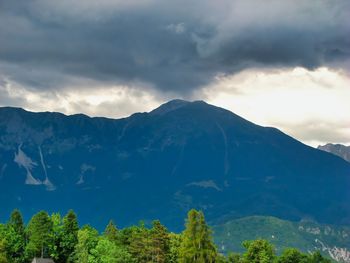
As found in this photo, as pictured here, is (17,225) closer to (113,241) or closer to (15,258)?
(15,258)

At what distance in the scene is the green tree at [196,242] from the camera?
135m

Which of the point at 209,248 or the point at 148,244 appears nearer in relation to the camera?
the point at 209,248

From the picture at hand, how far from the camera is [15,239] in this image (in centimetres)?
17888

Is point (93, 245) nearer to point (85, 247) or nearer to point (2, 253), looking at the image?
point (85, 247)

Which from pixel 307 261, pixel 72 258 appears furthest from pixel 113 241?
pixel 307 261

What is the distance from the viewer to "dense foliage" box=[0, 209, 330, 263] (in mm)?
158250

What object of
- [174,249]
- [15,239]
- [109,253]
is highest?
[15,239]

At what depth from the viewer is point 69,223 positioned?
18512cm

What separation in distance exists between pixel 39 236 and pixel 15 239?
25.6 feet

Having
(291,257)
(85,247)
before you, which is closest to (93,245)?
(85,247)

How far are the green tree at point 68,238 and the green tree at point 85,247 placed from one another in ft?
16.8

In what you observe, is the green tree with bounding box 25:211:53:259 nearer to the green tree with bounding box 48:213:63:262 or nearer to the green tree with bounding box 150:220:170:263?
the green tree with bounding box 48:213:63:262

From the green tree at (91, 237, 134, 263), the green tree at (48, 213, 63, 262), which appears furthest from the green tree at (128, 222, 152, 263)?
the green tree at (48, 213, 63, 262)

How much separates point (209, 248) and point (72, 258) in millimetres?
55461
